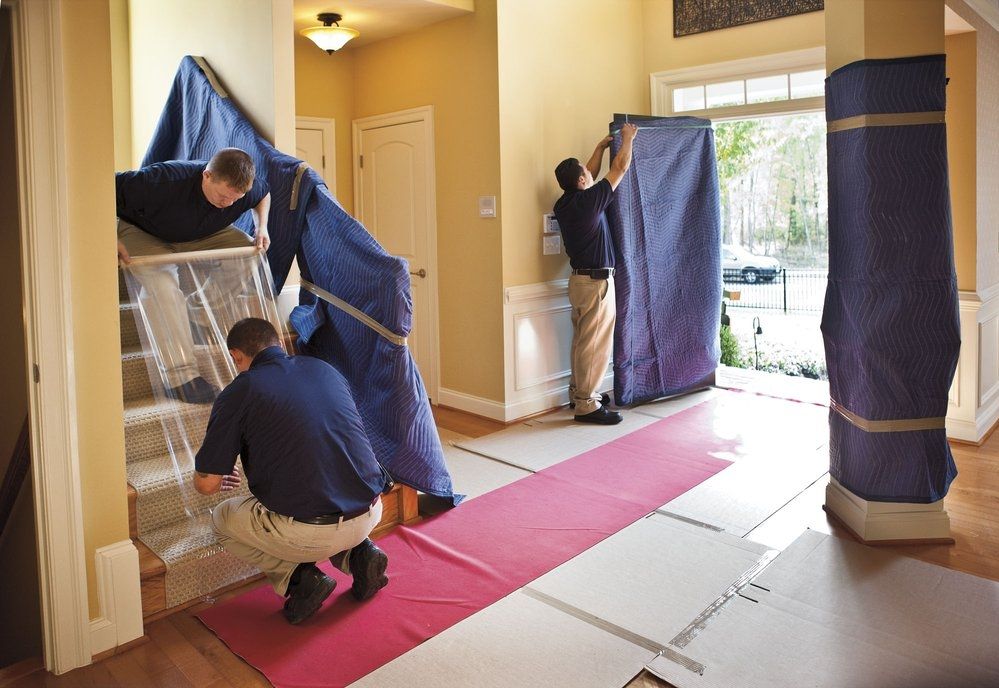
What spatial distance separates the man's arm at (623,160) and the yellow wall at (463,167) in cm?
74

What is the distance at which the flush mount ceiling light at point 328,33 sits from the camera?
4.99m

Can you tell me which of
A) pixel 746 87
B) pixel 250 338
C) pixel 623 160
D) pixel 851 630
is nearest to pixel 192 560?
pixel 250 338

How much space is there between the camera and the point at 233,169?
10.3 feet

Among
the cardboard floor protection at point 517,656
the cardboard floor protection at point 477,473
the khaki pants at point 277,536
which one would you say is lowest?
the cardboard floor protection at point 517,656

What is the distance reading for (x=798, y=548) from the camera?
3148 millimetres

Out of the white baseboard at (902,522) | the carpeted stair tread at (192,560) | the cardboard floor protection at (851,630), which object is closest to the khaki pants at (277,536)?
the carpeted stair tread at (192,560)

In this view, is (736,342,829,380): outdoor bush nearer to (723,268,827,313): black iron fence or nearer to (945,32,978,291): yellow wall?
(723,268,827,313): black iron fence

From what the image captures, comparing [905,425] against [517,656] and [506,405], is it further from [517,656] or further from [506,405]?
[506,405]

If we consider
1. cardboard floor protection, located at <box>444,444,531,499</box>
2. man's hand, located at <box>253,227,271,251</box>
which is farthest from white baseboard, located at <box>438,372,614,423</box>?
man's hand, located at <box>253,227,271,251</box>

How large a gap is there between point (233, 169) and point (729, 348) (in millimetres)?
4551

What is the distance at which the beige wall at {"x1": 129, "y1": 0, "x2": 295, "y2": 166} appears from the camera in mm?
3877

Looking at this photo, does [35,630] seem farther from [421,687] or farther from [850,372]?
[850,372]

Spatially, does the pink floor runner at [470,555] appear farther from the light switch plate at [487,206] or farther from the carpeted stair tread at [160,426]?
the light switch plate at [487,206]

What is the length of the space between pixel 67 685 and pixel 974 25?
17.3 ft
